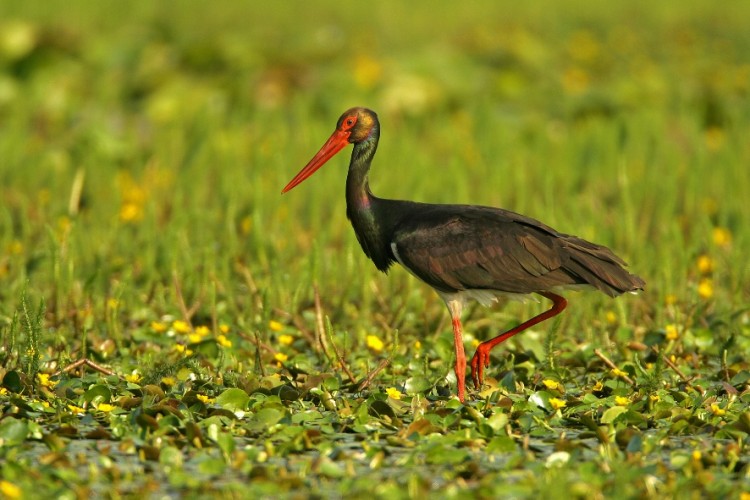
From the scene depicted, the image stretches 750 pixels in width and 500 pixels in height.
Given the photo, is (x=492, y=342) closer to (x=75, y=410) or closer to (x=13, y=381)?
(x=75, y=410)

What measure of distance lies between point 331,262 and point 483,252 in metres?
1.24

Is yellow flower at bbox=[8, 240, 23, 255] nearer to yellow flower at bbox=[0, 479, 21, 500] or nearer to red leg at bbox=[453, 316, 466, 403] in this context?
red leg at bbox=[453, 316, 466, 403]

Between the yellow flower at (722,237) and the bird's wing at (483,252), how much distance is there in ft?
7.68

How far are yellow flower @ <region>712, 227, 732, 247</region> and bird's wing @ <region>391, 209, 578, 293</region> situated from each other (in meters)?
2.34

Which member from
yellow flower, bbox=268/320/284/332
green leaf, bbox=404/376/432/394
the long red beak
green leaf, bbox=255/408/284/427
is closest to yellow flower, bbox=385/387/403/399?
green leaf, bbox=404/376/432/394

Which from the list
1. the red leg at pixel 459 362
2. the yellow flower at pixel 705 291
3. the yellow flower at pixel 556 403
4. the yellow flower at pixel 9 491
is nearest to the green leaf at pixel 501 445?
the yellow flower at pixel 556 403

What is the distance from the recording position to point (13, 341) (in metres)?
5.00

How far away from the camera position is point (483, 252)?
5582 millimetres

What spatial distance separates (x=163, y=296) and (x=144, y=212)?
146cm

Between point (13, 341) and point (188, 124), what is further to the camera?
point (188, 124)

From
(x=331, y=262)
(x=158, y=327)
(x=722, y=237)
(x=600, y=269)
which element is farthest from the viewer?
(x=722, y=237)

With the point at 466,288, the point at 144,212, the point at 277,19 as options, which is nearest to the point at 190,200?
the point at 144,212

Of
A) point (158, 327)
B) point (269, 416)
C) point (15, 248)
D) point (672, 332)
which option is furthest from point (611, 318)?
point (15, 248)

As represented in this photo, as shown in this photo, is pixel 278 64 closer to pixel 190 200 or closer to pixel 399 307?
pixel 190 200
